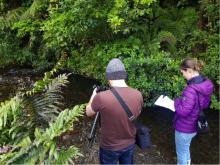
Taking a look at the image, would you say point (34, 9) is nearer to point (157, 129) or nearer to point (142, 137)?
point (157, 129)

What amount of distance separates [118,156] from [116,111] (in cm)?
60

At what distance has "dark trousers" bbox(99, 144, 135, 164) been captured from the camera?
4.09 meters

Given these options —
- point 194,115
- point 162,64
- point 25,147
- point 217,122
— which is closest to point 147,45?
point 162,64

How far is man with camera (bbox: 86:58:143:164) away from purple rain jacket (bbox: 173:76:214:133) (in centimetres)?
72

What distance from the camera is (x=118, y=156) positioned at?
13.6ft

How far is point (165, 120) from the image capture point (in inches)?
304

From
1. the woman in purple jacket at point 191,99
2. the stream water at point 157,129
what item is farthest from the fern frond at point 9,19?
the woman in purple jacket at point 191,99

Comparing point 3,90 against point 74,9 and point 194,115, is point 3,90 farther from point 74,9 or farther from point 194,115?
point 194,115

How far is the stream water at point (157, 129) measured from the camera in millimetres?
6184

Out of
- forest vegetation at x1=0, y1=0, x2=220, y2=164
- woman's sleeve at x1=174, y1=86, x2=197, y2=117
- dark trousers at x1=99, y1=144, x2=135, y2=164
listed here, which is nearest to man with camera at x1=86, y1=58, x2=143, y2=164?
dark trousers at x1=99, y1=144, x2=135, y2=164

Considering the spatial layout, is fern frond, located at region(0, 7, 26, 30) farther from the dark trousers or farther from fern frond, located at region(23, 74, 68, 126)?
the dark trousers

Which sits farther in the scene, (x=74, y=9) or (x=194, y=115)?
(x=74, y=9)

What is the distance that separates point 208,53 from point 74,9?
327 centimetres

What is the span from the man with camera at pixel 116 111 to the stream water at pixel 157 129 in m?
1.10
